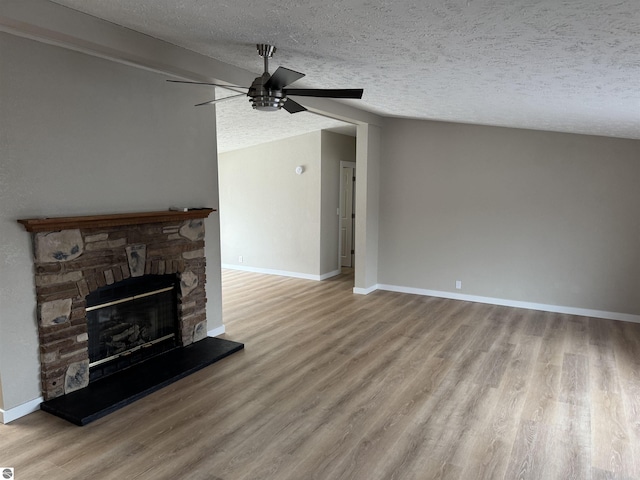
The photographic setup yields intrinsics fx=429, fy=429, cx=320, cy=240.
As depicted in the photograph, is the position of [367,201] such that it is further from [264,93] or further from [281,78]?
[281,78]

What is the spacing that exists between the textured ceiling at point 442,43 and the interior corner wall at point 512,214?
1.30 m

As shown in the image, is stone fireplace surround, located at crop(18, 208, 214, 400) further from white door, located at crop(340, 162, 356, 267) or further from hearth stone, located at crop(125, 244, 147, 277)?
white door, located at crop(340, 162, 356, 267)

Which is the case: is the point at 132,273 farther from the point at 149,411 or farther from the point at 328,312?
the point at 328,312

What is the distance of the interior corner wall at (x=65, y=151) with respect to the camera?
282cm

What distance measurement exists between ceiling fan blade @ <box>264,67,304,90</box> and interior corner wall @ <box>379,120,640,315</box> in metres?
3.79

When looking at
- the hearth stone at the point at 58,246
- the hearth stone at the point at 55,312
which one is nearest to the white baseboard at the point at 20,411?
the hearth stone at the point at 55,312

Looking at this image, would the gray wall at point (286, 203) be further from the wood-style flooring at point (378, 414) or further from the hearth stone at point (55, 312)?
the hearth stone at point (55, 312)

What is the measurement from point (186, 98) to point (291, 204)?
362 cm

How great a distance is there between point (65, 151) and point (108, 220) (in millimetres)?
571

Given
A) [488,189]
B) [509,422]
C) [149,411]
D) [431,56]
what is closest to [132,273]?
[149,411]

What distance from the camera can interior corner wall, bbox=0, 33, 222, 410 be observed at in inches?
111

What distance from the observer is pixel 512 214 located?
5695 millimetres

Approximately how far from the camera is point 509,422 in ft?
9.72

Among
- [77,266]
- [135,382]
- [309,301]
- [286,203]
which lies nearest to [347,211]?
[286,203]
